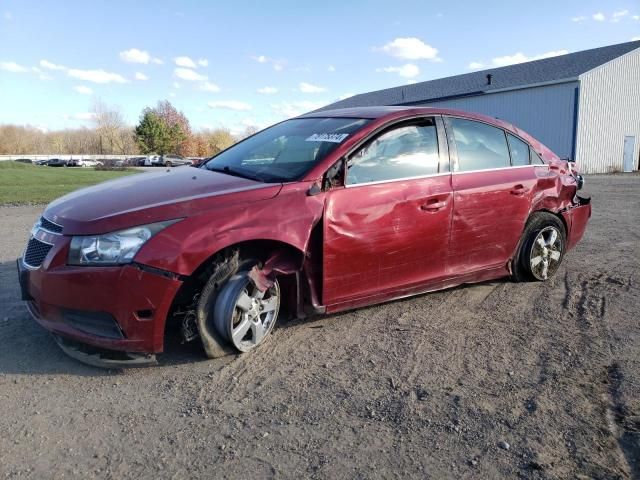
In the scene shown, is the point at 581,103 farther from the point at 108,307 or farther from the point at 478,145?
the point at 108,307

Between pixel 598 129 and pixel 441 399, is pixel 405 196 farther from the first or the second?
pixel 598 129

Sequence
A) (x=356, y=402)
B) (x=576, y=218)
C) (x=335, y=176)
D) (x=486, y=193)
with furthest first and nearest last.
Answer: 1. (x=576, y=218)
2. (x=486, y=193)
3. (x=335, y=176)
4. (x=356, y=402)

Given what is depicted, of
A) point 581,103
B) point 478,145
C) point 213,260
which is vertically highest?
point 581,103

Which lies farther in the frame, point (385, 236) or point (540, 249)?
point (540, 249)

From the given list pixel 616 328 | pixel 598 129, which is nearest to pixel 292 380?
pixel 616 328

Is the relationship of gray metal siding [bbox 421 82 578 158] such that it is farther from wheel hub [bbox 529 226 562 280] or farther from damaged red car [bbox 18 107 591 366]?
damaged red car [bbox 18 107 591 366]

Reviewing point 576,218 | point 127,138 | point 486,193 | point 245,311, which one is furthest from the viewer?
point 127,138

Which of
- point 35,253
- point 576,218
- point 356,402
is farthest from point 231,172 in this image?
point 576,218

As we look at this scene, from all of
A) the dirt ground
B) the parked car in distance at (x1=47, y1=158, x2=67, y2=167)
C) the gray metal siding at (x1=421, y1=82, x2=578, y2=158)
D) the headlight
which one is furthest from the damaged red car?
the parked car in distance at (x1=47, y1=158, x2=67, y2=167)

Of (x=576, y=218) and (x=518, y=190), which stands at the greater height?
(x=518, y=190)

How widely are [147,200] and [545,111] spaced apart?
31.8 m

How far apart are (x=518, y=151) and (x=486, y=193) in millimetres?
856

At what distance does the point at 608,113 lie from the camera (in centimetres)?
3100

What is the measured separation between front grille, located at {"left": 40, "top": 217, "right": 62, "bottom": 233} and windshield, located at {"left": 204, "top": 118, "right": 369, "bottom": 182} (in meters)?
1.37
